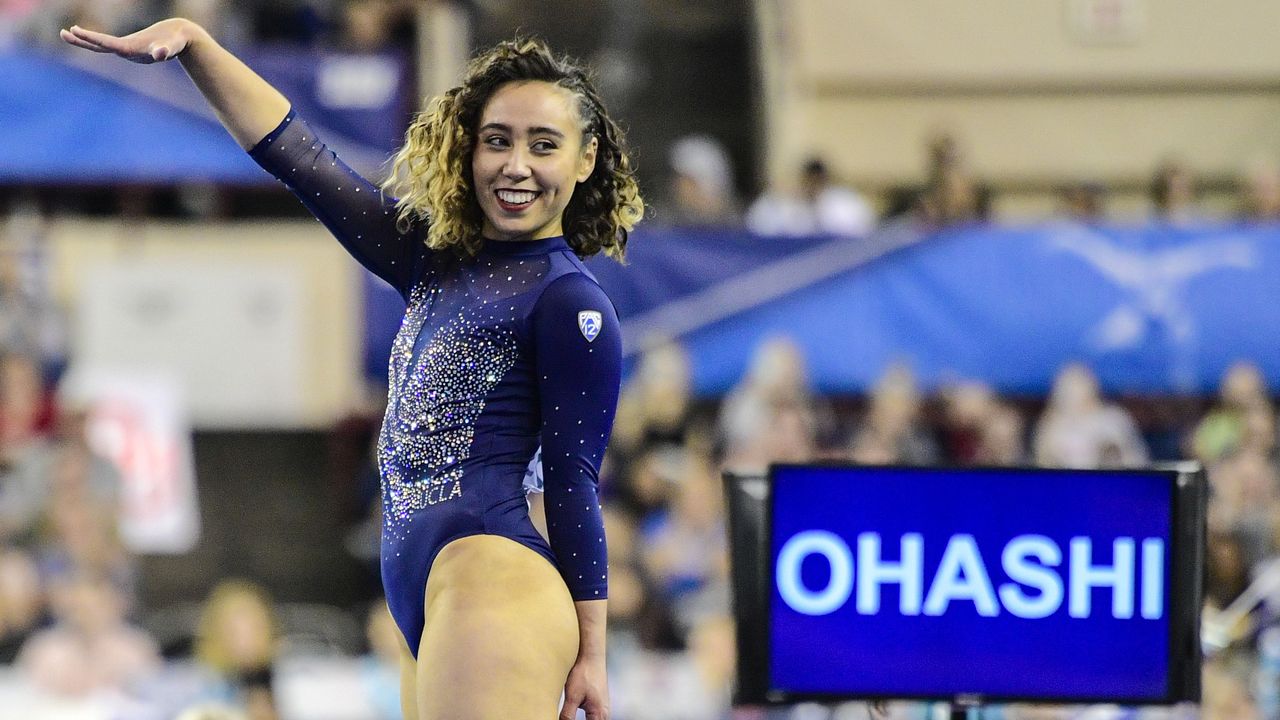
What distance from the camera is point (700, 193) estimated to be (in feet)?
30.2

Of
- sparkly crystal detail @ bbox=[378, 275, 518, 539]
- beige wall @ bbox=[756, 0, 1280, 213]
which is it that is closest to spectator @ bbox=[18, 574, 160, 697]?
sparkly crystal detail @ bbox=[378, 275, 518, 539]

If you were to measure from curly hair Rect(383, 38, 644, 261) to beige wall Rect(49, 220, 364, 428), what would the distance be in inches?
260

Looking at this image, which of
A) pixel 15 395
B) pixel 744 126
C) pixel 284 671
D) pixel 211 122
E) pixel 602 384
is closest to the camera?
pixel 602 384

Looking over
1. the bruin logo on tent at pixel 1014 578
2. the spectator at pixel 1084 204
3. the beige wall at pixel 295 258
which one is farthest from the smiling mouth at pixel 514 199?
the beige wall at pixel 295 258

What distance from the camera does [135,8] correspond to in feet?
32.7

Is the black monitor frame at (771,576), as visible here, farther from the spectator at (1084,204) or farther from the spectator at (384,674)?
the spectator at (1084,204)

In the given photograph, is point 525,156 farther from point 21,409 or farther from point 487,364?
point 21,409

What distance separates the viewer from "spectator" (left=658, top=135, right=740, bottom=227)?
9078 mm

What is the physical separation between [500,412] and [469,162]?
0.42 meters

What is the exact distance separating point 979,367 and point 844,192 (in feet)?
4.51

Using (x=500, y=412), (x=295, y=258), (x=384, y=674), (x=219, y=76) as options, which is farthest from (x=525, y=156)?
(x=295, y=258)

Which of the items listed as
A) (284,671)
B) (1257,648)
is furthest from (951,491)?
(284,671)

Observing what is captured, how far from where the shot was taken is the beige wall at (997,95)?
10289mm

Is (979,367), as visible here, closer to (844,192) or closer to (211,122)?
(844,192)
